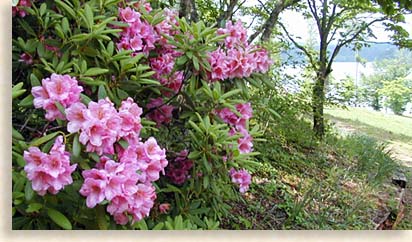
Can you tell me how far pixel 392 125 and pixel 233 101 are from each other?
1.86 feet

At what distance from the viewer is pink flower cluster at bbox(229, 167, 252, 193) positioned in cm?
126

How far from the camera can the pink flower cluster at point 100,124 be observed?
3.13 ft

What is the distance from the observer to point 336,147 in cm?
142

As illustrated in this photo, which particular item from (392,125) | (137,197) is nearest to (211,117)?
(137,197)

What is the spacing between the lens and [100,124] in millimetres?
958

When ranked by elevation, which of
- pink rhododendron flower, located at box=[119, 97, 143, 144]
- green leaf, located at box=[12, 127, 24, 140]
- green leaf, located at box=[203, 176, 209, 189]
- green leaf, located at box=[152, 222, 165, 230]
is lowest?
green leaf, located at box=[152, 222, 165, 230]

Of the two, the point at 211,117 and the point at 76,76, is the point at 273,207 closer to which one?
the point at 211,117

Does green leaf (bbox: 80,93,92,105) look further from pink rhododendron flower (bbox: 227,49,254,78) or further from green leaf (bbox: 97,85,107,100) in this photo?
pink rhododendron flower (bbox: 227,49,254,78)

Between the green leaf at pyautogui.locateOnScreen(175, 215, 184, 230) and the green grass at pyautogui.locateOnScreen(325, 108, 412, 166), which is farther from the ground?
the green grass at pyautogui.locateOnScreen(325, 108, 412, 166)

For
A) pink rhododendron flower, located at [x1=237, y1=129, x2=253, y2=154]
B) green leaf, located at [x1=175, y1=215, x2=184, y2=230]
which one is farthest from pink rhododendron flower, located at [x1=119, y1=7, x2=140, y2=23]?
green leaf, located at [x1=175, y1=215, x2=184, y2=230]

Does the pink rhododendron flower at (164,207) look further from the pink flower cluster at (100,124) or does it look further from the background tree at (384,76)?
the background tree at (384,76)

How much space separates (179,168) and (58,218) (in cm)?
37

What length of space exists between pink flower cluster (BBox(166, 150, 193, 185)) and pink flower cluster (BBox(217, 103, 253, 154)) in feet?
0.48

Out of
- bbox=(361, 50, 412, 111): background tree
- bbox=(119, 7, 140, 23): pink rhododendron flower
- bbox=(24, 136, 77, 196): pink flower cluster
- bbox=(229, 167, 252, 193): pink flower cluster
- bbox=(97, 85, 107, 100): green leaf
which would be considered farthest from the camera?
bbox=(361, 50, 412, 111): background tree
